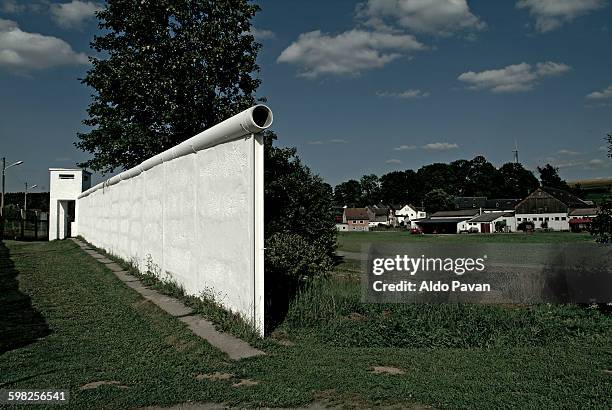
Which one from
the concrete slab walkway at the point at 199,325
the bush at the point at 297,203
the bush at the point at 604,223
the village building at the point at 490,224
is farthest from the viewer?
the village building at the point at 490,224

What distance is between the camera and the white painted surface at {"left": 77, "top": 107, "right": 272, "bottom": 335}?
6.47 meters

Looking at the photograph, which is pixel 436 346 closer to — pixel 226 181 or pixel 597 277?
pixel 226 181

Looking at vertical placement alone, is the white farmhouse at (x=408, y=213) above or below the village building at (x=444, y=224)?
above

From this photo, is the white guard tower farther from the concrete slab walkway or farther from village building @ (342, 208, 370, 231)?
village building @ (342, 208, 370, 231)

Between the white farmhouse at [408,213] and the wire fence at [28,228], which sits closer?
the wire fence at [28,228]

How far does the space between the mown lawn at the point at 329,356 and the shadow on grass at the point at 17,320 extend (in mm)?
22

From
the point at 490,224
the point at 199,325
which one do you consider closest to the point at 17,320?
the point at 199,325

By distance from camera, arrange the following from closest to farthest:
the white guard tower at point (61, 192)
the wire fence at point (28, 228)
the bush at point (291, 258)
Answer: the bush at point (291, 258)
the white guard tower at point (61, 192)
the wire fence at point (28, 228)

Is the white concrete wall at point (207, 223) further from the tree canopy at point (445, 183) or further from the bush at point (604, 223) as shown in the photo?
the tree canopy at point (445, 183)

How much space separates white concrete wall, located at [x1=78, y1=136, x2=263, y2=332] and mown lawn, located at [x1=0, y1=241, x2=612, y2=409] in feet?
2.67

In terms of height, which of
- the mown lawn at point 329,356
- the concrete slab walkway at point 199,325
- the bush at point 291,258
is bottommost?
the mown lawn at point 329,356

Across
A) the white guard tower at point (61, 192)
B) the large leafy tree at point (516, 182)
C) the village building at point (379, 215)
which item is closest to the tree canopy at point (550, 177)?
the large leafy tree at point (516, 182)

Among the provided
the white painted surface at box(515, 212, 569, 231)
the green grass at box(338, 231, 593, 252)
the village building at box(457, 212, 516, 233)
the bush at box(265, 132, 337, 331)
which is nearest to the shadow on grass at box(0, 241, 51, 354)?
the bush at box(265, 132, 337, 331)

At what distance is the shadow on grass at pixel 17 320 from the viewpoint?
253 inches
